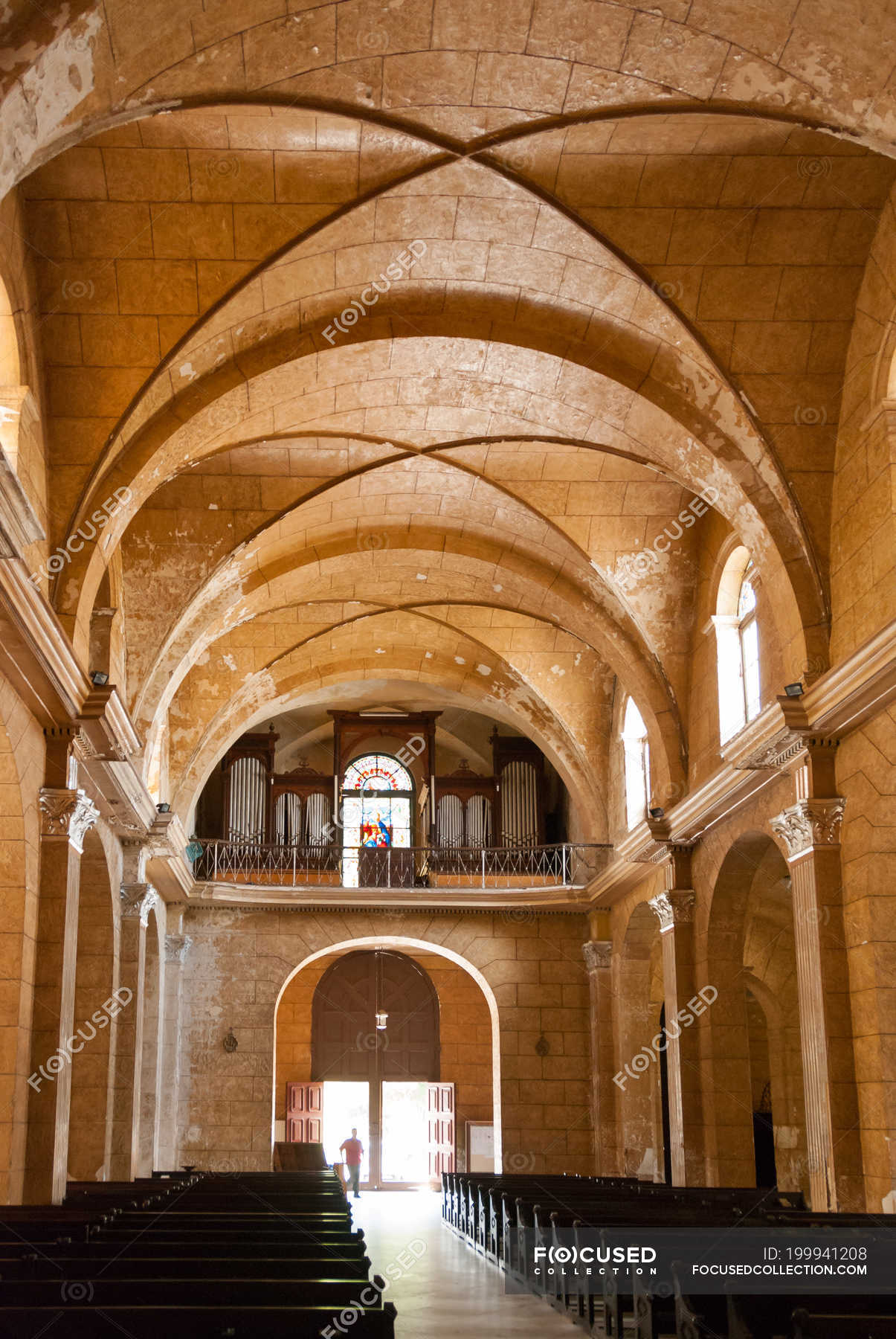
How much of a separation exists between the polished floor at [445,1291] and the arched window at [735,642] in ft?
21.8

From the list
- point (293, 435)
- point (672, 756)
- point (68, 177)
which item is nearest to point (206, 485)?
point (293, 435)

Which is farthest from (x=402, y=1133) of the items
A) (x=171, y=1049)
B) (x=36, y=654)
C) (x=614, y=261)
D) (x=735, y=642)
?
(x=614, y=261)

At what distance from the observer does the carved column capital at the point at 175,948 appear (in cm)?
2239

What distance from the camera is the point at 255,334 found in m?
12.6

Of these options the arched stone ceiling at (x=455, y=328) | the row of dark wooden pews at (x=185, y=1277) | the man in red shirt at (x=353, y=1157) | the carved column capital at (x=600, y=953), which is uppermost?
the arched stone ceiling at (x=455, y=328)

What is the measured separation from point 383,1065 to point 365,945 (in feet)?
13.2

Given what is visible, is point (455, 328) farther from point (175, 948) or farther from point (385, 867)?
point (385, 867)

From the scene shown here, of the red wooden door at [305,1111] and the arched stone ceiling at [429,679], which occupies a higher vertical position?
the arched stone ceiling at [429,679]

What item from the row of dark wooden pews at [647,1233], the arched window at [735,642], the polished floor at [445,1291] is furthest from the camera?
the arched window at [735,642]

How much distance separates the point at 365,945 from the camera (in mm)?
24203

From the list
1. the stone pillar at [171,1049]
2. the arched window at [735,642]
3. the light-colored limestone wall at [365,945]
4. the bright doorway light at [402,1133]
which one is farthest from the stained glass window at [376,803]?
the arched window at [735,642]

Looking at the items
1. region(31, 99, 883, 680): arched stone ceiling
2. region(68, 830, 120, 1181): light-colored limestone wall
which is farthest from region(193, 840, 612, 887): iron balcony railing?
region(31, 99, 883, 680): arched stone ceiling

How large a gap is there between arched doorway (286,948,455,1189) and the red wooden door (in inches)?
14.3

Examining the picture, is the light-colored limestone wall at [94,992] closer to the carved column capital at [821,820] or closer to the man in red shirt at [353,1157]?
the man in red shirt at [353,1157]
